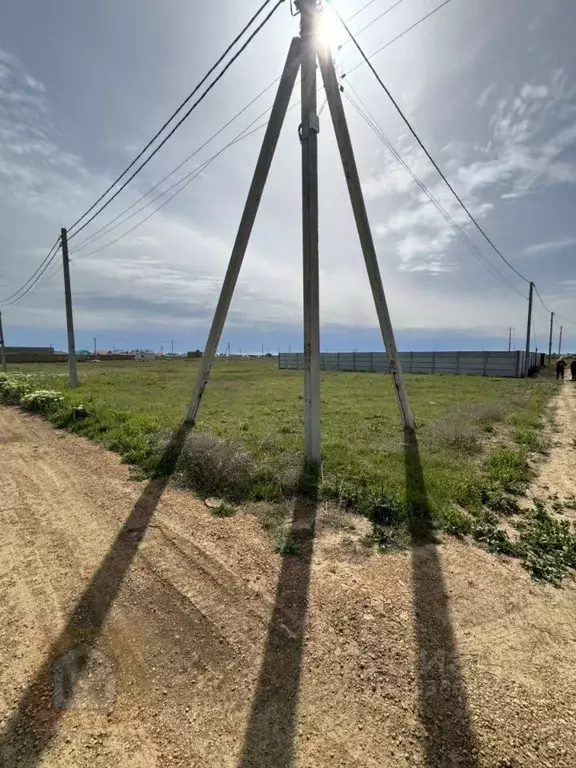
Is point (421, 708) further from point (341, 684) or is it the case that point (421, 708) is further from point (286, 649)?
point (286, 649)

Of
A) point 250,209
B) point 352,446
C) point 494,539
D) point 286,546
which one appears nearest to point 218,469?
point 286,546

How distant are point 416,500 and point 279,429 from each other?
386 cm

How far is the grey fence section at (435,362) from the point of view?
2731 centimetres

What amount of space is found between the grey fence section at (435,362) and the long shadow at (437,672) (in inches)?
824

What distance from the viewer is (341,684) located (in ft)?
6.79

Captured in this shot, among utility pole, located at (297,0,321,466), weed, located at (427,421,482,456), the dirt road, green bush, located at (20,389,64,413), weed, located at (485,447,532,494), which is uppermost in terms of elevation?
utility pole, located at (297,0,321,466)

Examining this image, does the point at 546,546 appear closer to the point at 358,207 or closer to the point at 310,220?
the point at 310,220

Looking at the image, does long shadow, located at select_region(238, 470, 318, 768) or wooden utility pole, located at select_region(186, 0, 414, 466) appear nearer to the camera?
long shadow, located at select_region(238, 470, 318, 768)

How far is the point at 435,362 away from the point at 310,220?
29.4 m

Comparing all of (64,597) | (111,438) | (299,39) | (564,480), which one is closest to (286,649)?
(64,597)

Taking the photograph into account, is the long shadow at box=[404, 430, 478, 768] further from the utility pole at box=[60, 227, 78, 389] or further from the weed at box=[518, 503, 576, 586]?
the utility pole at box=[60, 227, 78, 389]

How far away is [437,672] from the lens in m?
2.13

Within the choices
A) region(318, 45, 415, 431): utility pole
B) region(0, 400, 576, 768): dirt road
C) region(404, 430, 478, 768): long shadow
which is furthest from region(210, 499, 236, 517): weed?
region(318, 45, 415, 431): utility pole

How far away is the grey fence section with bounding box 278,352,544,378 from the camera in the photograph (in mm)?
27312
